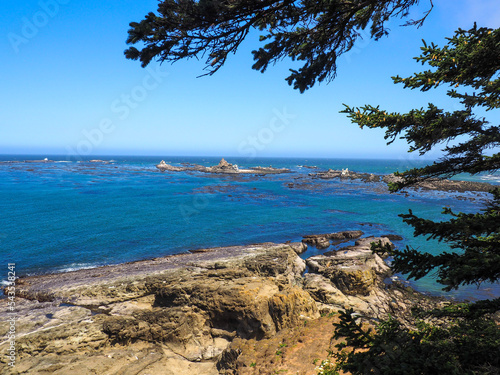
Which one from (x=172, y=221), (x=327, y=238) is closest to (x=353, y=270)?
(x=327, y=238)

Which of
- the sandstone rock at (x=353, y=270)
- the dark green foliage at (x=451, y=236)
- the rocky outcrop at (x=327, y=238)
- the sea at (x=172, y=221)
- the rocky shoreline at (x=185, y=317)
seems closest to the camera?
the dark green foliage at (x=451, y=236)

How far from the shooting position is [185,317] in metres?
11.5

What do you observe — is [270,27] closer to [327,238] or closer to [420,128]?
[420,128]

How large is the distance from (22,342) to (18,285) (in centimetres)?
947

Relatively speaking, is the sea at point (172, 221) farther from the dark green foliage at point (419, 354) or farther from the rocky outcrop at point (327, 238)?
the dark green foliage at point (419, 354)

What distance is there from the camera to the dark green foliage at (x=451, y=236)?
14.1 feet

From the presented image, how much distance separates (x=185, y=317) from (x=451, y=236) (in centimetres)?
1051

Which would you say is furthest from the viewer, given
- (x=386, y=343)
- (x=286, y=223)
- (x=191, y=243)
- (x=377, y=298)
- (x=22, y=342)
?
(x=286, y=223)

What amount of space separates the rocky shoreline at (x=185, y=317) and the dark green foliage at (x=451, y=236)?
17.4 feet

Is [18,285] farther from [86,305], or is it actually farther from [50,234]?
[50,234]

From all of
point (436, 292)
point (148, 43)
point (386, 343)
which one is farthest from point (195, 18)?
point (436, 292)

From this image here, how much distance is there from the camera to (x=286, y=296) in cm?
1199

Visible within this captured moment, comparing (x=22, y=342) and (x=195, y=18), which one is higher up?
(x=195, y=18)

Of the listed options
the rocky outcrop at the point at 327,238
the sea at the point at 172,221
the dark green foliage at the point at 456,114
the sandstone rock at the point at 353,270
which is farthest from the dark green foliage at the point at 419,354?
the rocky outcrop at the point at 327,238
